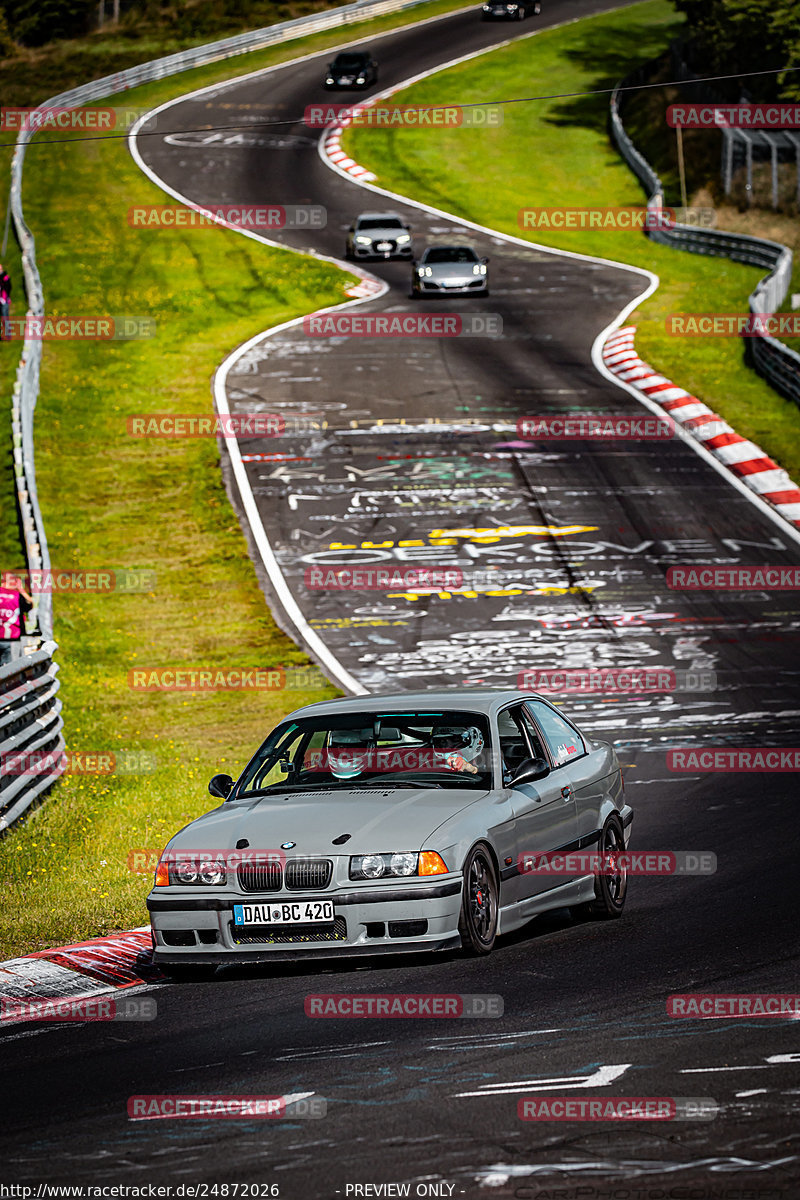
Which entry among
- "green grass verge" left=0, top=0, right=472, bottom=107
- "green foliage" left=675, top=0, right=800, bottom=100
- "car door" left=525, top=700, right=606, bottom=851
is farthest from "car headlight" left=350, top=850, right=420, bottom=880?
"green grass verge" left=0, top=0, right=472, bottom=107

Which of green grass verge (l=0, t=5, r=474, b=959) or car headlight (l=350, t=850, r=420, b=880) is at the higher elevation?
car headlight (l=350, t=850, r=420, b=880)

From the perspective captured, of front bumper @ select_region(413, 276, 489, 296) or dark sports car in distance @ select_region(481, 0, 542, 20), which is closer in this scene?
front bumper @ select_region(413, 276, 489, 296)

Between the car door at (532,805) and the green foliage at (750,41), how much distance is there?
41570mm

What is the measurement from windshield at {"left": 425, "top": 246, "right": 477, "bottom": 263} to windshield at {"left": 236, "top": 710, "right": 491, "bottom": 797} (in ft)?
101

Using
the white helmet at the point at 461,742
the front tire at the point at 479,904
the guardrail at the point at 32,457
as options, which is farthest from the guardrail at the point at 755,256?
the front tire at the point at 479,904

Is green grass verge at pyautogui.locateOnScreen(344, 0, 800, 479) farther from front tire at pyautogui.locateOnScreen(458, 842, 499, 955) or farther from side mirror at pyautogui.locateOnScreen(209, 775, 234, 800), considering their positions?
front tire at pyautogui.locateOnScreen(458, 842, 499, 955)

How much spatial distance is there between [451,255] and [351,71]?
26.7 metres

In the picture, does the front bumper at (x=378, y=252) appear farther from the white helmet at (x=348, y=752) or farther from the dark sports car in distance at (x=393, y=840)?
the white helmet at (x=348, y=752)

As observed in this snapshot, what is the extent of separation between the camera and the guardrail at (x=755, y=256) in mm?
30812

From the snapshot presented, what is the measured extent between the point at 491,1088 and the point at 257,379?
2776 cm

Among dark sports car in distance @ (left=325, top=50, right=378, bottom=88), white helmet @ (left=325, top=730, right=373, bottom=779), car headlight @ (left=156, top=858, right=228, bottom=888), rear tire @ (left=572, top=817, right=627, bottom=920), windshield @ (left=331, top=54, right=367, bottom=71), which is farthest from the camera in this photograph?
windshield @ (left=331, top=54, right=367, bottom=71)

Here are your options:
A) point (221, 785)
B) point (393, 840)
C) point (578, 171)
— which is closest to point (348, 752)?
point (221, 785)

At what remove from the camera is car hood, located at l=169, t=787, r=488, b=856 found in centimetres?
810

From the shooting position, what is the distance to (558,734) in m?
10.1
